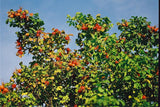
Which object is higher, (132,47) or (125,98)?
(132,47)

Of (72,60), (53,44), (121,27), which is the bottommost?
(72,60)

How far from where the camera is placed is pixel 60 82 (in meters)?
9.85

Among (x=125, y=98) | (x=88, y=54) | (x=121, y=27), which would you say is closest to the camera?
(x=125, y=98)

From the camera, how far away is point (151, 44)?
32.9 ft

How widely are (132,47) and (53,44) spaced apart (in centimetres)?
400

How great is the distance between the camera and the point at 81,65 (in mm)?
9484

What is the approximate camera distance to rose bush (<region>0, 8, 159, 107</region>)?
863 centimetres

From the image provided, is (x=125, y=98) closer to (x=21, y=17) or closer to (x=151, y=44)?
(x=151, y=44)

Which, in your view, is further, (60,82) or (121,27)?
(121,27)

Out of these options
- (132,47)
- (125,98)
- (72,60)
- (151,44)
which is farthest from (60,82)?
(151,44)

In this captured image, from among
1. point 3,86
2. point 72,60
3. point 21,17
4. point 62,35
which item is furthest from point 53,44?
point 3,86

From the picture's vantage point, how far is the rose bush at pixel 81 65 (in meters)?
8.63

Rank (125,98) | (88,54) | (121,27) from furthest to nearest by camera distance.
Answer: (121,27), (88,54), (125,98)

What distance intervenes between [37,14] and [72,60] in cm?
287
